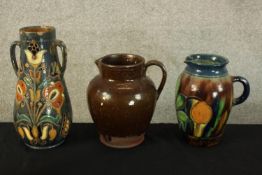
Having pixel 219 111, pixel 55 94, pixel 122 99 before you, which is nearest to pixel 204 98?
pixel 219 111

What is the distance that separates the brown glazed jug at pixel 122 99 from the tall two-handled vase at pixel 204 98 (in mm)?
76

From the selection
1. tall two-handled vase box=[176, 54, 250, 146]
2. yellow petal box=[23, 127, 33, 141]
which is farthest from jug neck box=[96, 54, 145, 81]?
yellow petal box=[23, 127, 33, 141]

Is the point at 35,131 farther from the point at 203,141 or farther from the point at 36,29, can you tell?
the point at 203,141

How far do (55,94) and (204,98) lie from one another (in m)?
0.33

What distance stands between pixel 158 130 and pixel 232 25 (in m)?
0.35

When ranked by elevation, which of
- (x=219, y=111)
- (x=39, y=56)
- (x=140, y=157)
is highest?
(x=39, y=56)

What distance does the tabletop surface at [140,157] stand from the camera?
2.46ft

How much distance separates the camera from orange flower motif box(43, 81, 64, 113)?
784 millimetres

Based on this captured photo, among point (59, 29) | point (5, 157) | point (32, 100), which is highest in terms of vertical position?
point (59, 29)

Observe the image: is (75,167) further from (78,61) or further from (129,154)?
(78,61)

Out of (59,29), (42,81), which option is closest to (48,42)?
(42,81)

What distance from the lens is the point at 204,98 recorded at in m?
0.78

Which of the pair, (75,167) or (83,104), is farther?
(83,104)

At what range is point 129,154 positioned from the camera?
2.68ft
